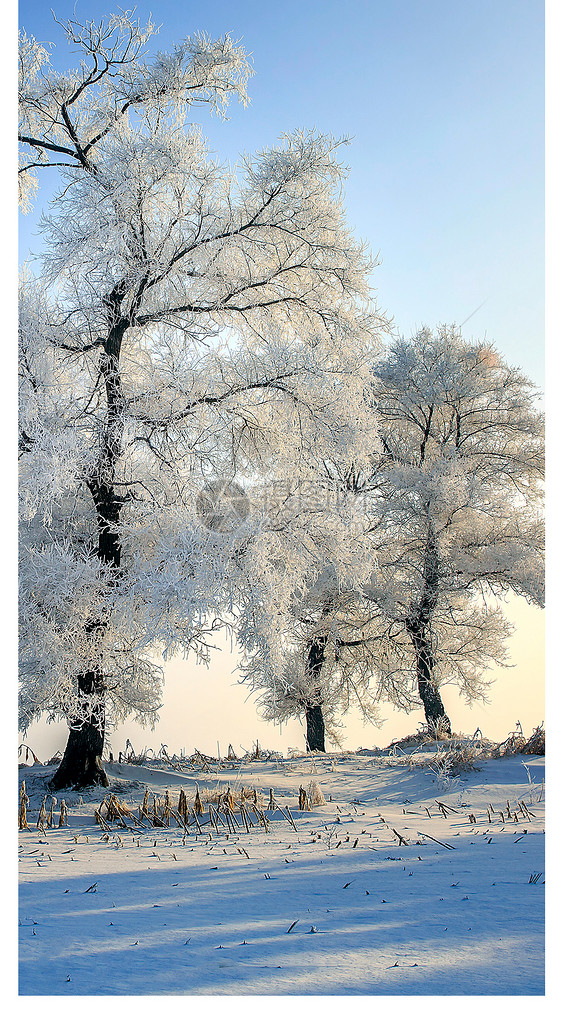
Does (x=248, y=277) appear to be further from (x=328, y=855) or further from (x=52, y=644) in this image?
(x=328, y=855)

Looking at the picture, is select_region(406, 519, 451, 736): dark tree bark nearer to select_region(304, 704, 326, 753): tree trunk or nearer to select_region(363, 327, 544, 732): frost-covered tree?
select_region(363, 327, 544, 732): frost-covered tree

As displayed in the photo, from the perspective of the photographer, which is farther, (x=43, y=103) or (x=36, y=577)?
(x=43, y=103)

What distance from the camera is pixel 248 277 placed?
8.51m

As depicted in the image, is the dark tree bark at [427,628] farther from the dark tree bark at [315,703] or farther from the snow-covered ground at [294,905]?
the snow-covered ground at [294,905]

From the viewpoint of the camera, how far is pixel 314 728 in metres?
13.3

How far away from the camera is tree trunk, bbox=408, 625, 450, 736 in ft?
44.1

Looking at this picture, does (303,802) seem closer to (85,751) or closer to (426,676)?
(85,751)

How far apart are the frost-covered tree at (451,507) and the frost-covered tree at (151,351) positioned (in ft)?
16.0

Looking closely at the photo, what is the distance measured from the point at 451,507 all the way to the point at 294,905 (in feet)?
33.5

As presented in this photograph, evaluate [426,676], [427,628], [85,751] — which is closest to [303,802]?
[85,751]

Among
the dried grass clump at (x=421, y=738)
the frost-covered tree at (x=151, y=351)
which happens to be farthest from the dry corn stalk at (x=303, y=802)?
the dried grass clump at (x=421, y=738)
